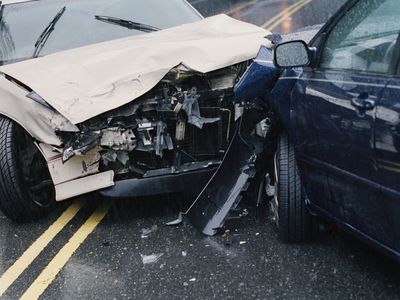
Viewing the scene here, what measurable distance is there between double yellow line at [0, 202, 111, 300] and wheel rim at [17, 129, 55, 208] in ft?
0.88

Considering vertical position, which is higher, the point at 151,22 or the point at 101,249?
the point at 151,22

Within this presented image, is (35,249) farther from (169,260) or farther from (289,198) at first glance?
(289,198)

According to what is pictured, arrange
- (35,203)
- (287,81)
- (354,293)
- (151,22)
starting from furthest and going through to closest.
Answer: (151,22) < (35,203) < (287,81) < (354,293)

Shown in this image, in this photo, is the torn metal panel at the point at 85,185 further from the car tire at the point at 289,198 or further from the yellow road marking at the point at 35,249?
the car tire at the point at 289,198

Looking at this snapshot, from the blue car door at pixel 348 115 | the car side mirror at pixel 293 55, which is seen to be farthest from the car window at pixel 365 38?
the car side mirror at pixel 293 55

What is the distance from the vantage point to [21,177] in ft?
16.1

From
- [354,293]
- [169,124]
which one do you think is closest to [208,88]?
[169,124]

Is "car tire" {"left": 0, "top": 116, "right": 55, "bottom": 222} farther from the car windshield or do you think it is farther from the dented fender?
the car windshield

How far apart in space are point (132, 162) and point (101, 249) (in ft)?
2.19

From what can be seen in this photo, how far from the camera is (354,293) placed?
362cm

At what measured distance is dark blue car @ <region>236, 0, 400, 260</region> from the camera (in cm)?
304

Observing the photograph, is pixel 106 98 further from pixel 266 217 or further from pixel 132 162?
pixel 266 217

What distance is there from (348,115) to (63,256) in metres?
2.36

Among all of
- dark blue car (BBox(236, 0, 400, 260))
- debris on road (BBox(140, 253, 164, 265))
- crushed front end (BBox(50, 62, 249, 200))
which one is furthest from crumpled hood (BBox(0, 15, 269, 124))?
debris on road (BBox(140, 253, 164, 265))
